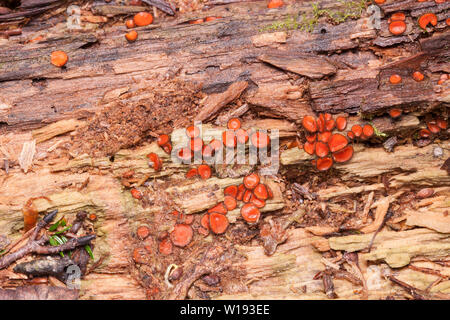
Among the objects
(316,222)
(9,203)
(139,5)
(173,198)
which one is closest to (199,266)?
(173,198)

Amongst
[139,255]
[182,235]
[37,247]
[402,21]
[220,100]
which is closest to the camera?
[37,247]

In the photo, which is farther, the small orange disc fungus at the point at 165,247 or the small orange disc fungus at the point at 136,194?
the small orange disc fungus at the point at 136,194

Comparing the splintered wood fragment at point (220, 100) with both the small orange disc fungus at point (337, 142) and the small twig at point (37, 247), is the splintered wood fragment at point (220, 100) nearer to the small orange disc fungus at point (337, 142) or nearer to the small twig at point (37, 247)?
the small orange disc fungus at point (337, 142)

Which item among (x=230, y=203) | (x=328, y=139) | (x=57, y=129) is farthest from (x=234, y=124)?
(x=57, y=129)

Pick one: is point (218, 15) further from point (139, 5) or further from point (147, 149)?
point (147, 149)

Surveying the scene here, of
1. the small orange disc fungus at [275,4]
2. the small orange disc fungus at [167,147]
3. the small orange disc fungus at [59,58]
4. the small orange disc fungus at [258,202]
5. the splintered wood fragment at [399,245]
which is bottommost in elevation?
the splintered wood fragment at [399,245]

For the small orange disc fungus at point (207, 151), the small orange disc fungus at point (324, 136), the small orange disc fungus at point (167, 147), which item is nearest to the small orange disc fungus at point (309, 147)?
the small orange disc fungus at point (324, 136)

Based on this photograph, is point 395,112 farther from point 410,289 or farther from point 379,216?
point 410,289
